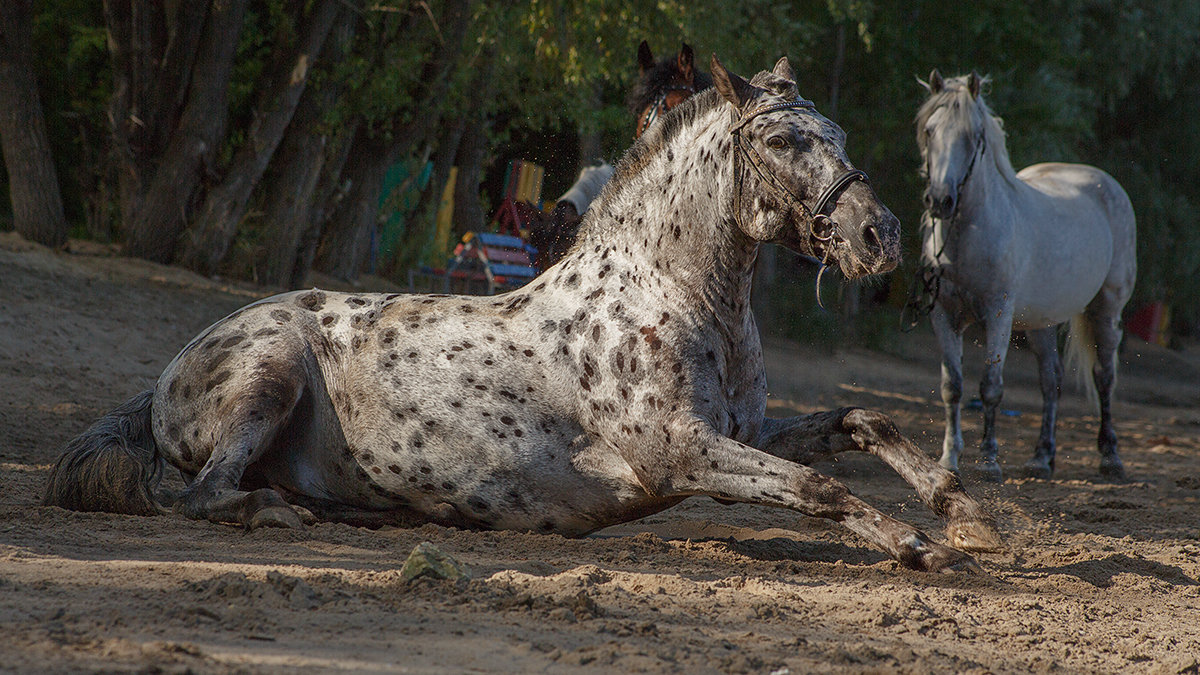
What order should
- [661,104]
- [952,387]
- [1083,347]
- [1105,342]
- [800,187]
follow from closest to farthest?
[800,187], [661,104], [952,387], [1105,342], [1083,347]

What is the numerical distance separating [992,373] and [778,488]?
14.1 feet

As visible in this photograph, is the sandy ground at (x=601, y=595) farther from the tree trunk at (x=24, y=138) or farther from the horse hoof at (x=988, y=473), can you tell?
the tree trunk at (x=24, y=138)

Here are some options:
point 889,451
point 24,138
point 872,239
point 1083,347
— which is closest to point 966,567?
point 889,451

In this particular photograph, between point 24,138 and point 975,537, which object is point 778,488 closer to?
point 975,537

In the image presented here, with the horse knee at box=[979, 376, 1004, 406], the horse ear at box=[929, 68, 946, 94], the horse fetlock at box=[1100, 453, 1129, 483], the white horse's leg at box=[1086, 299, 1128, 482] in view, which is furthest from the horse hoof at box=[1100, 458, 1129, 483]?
the horse ear at box=[929, 68, 946, 94]

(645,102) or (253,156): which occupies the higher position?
(253,156)

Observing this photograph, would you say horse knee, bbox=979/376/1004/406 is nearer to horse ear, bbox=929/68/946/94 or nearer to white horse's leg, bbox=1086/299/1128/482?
white horse's leg, bbox=1086/299/1128/482

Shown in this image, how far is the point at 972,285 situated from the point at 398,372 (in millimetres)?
4636

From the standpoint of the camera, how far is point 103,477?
4.18 m

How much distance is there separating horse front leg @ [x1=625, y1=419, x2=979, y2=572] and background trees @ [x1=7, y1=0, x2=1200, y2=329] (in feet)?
14.6

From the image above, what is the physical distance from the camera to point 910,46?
663 inches

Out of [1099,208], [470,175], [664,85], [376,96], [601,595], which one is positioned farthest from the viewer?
[470,175]

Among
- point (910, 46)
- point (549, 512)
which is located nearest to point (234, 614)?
point (549, 512)

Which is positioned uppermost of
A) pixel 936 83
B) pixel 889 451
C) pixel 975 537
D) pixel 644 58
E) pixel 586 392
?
pixel 936 83
